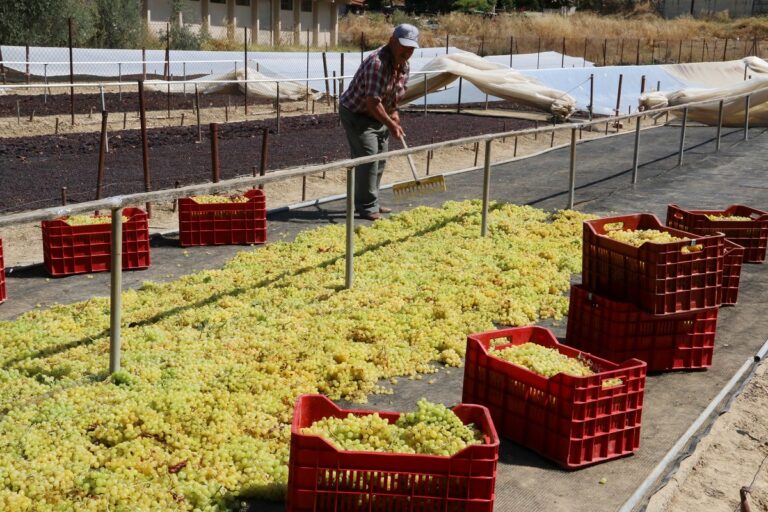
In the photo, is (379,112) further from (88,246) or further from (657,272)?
(657,272)

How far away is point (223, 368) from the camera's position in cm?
559

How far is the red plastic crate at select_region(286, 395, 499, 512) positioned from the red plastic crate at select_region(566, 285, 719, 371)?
256cm

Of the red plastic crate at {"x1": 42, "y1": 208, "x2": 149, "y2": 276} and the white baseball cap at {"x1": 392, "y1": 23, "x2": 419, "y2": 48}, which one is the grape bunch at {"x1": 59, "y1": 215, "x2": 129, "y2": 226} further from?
the white baseball cap at {"x1": 392, "y1": 23, "x2": 419, "y2": 48}

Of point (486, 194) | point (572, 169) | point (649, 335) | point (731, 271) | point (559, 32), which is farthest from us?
point (559, 32)

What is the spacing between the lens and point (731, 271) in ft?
24.9

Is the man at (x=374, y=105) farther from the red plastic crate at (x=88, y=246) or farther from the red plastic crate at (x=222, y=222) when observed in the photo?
the red plastic crate at (x=88, y=246)

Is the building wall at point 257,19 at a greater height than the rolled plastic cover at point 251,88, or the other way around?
the building wall at point 257,19

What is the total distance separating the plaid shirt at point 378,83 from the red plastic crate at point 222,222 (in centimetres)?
169

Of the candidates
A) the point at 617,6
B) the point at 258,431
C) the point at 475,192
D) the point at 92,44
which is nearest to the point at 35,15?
the point at 92,44

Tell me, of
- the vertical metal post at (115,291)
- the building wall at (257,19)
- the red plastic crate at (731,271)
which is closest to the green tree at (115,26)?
the building wall at (257,19)

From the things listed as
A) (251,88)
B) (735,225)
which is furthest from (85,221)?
(251,88)

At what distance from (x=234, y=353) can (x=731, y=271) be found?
4326mm

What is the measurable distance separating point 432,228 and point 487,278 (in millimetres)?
2228

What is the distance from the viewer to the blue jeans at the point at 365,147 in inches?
403
